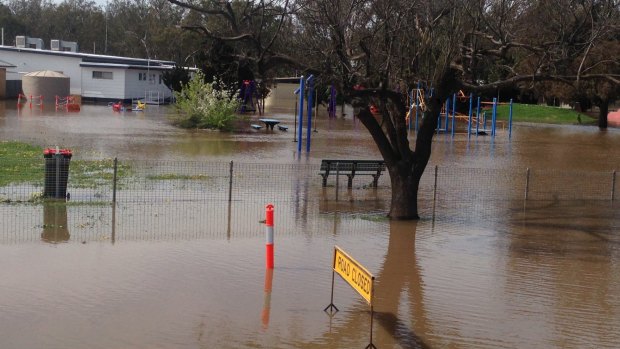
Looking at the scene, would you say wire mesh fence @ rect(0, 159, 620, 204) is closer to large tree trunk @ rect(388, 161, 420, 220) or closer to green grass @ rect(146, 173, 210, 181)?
green grass @ rect(146, 173, 210, 181)

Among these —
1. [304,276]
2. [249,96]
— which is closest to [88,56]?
[249,96]

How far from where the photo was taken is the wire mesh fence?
18672 mm

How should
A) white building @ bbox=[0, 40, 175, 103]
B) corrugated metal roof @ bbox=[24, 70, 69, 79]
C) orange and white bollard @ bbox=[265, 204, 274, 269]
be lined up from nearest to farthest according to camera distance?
orange and white bollard @ bbox=[265, 204, 274, 269] < corrugated metal roof @ bbox=[24, 70, 69, 79] < white building @ bbox=[0, 40, 175, 103]

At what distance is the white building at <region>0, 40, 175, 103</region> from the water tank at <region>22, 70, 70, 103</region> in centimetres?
312

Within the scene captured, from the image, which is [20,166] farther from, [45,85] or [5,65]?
[5,65]

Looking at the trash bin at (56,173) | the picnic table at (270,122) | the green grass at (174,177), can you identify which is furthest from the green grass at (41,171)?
the picnic table at (270,122)

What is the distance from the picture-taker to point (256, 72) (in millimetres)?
17000

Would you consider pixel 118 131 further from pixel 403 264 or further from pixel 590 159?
pixel 403 264

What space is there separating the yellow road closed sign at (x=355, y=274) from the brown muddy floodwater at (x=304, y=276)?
2.28ft

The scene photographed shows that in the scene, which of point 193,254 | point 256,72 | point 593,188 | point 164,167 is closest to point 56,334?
point 193,254

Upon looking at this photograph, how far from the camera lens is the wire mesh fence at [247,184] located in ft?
61.3

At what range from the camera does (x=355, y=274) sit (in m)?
9.77

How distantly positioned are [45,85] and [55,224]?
179 ft

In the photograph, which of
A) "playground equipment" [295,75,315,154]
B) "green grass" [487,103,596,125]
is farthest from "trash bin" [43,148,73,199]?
"green grass" [487,103,596,125]
